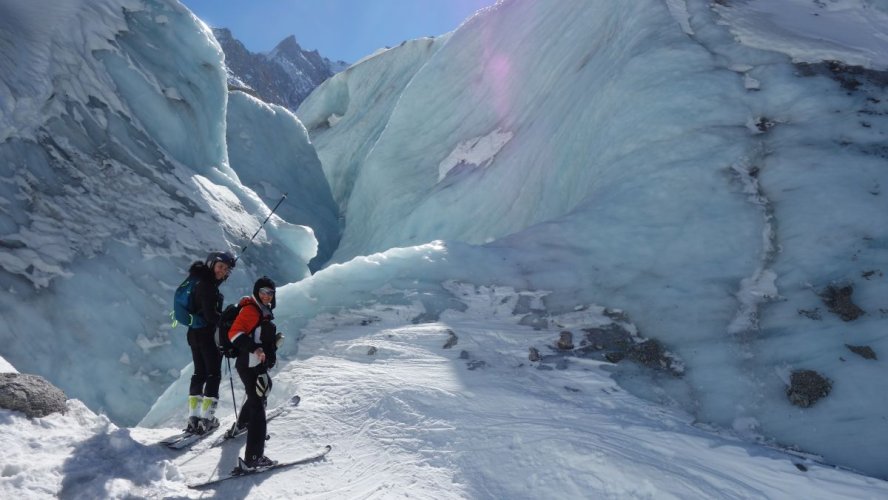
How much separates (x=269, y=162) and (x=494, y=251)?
601 inches

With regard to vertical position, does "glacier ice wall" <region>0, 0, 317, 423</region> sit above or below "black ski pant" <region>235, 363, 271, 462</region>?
above

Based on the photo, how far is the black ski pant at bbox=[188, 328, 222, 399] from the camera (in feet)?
16.2

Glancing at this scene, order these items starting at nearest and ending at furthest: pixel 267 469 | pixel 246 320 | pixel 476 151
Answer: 1. pixel 267 469
2. pixel 246 320
3. pixel 476 151

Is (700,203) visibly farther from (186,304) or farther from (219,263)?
(186,304)

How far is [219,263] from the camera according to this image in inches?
188

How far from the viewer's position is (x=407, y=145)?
1856cm

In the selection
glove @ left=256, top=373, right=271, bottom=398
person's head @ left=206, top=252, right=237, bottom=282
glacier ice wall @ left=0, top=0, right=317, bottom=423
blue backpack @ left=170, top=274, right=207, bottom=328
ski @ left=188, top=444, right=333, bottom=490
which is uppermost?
glacier ice wall @ left=0, top=0, right=317, bottom=423

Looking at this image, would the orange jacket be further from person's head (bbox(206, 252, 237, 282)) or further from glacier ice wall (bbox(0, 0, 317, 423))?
glacier ice wall (bbox(0, 0, 317, 423))

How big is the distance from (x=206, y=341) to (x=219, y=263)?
711 millimetres

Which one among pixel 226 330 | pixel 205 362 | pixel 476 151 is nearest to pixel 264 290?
pixel 226 330

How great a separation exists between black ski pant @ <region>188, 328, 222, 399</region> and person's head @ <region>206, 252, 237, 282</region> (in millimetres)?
508

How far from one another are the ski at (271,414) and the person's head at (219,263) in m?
1.24

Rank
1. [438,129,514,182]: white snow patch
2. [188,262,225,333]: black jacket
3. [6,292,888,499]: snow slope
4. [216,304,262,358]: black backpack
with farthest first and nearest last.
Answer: [438,129,514,182]: white snow patch
[188,262,225,333]: black jacket
[216,304,262,358]: black backpack
[6,292,888,499]: snow slope

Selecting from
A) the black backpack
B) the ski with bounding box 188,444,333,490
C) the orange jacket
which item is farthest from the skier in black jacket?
the ski with bounding box 188,444,333,490
